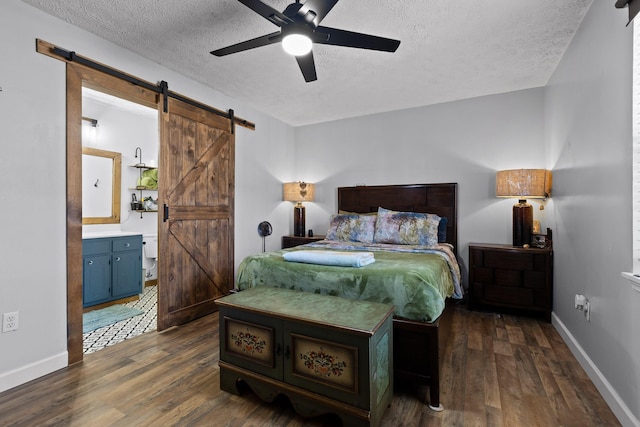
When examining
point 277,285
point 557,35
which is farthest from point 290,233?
point 557,35

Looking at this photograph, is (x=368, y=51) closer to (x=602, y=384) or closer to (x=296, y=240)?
(x=296, y=240)

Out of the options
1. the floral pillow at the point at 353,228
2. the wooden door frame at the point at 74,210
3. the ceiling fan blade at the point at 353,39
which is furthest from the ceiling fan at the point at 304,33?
the floral pillow at the point at 353,228

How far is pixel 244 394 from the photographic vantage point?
1920mm

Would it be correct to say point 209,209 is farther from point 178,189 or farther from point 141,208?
point 141,208

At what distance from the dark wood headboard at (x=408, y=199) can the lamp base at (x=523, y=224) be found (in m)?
0.68

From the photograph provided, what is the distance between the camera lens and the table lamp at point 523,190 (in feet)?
10.3

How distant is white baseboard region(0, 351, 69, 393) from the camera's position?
1966 mm

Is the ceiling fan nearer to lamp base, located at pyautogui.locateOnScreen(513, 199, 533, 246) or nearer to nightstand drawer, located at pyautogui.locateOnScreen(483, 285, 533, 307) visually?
lamp base, located at pyautogui.locateOnScreen(513, 199, 533, 246)

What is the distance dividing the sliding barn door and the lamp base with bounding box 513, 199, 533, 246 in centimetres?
326

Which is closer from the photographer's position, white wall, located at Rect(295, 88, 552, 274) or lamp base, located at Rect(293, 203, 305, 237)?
white wall, located at Rect(295, 88, 552, 274)

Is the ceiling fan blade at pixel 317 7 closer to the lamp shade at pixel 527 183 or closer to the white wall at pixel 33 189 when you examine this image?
the white wall at pixel 33 189

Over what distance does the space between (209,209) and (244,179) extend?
2.34 ft

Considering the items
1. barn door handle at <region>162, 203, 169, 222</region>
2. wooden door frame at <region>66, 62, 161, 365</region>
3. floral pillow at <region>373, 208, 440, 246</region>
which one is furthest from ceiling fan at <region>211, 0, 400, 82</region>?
floral pillow at <region>373, 208, 440, 246</region>

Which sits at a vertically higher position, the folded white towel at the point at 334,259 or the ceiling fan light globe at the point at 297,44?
the ceiling fan light globe at the point at 297,44
